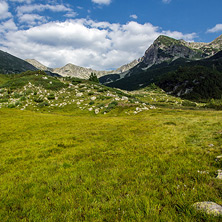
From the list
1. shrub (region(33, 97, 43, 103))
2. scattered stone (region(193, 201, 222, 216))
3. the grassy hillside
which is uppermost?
shrub (region(33, 97, 43, 103))

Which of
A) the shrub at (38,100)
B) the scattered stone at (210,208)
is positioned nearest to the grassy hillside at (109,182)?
the scattered stone at (210,208)

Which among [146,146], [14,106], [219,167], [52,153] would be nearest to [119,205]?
[219,167]

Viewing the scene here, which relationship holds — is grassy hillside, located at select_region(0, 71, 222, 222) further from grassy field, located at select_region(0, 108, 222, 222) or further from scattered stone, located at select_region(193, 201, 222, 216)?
scattered stone, located at select_region(193, 201, 222, 216)

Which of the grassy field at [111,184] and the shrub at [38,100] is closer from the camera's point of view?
the grassy field at [111,184]

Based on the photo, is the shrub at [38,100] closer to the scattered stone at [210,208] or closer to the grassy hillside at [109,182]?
the grassy hillside at [109,182]

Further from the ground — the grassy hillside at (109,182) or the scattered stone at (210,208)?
the scattered stone at (210,208)

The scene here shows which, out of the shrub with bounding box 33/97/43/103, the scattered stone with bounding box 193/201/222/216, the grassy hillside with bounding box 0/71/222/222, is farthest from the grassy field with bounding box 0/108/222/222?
the shrub with bounding box 33/97/43/103

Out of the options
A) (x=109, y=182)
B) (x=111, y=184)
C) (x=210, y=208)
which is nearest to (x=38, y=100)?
(x=109, y=182)

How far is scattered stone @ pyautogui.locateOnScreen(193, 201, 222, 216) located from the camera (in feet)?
11.1

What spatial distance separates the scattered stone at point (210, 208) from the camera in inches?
133

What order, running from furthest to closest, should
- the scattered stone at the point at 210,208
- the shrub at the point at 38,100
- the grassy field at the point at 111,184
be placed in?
the shrub at the point at 38,100 → the grassy field at the point at 111,184 → the scattered stone at the point at 210,208

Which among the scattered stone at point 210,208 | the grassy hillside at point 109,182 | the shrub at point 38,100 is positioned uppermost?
the shrub at point 38,100

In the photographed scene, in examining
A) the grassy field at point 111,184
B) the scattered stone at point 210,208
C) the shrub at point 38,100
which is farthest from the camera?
the shrub at point 38,100

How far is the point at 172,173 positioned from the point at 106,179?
3183 millimetres
